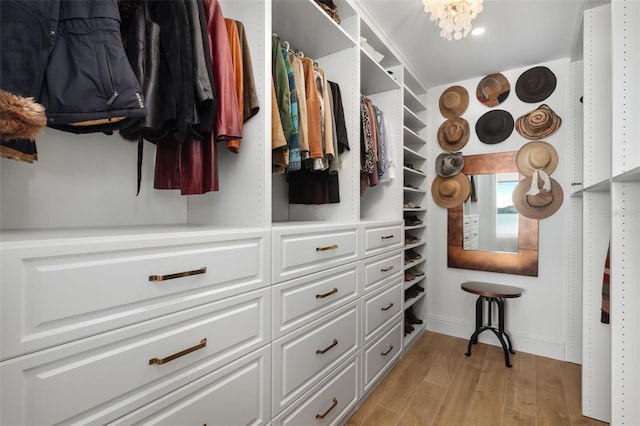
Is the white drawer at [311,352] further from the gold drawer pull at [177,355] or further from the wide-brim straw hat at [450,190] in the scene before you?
the wide-brim straw hat at [450,190]

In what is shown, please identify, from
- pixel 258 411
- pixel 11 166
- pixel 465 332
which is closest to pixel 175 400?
pixel 258 411

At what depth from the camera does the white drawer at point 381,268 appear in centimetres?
188

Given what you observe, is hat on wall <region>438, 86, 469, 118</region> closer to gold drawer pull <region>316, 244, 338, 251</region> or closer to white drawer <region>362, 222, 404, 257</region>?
white drawer <region>362, 222, 404, 257</region>

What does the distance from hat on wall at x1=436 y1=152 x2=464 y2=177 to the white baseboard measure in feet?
4.62

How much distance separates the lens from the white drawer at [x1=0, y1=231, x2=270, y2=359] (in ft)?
2.07

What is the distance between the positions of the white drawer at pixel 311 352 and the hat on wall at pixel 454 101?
2175mm

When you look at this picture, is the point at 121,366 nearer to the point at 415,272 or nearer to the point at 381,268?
the point at 381,268

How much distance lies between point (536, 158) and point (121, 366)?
3.03 m

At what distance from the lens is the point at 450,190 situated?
2.92 meters

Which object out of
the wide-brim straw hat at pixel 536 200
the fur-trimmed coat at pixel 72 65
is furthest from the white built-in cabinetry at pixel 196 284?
the wide-brim straw hat at pixel 536 200

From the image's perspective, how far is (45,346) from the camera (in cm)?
66

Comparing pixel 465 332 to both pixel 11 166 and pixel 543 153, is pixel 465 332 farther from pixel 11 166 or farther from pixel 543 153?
pixel 11 166

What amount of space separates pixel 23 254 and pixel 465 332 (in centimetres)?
315

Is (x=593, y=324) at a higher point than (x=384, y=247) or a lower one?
lower
